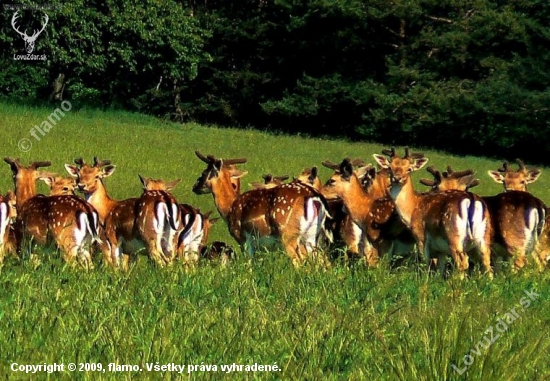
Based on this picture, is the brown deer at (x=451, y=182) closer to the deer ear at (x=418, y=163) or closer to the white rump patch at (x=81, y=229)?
the deer ear at (x=418, y=163)

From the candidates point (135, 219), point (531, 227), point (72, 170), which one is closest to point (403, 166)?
point (531, 227)

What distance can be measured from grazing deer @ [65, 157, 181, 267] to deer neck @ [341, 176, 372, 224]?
6.86 ft

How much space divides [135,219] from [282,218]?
1.50 m

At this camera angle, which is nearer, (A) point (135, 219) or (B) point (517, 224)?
(B) point (517, 224)

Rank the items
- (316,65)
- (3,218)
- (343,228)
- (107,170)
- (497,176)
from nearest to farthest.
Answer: (3,218)
(107,170)
(343,228)
(497,176)
(316,65)

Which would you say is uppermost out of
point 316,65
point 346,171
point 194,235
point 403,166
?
point 403,166

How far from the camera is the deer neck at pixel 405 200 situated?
34.4 ft

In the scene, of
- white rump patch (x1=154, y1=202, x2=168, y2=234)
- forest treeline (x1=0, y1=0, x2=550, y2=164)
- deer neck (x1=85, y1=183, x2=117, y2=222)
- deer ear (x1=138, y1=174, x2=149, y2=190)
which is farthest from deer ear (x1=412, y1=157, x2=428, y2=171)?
forest treeline (x1=0, y1=0, x2=550, y2=164)

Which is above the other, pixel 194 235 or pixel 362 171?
pixel 362 171

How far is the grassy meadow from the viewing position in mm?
4859

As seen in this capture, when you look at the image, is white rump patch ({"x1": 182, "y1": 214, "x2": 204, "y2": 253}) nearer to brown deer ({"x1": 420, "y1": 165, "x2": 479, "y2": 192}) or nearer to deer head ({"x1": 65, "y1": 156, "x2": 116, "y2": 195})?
deer head ({"x1": 65, "y1": 156, "x2": 116, "y2": 195})

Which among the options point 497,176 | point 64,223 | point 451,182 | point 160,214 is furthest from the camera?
point 497,176

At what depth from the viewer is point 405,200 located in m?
10.6

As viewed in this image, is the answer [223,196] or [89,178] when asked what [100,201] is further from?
[223,196]
